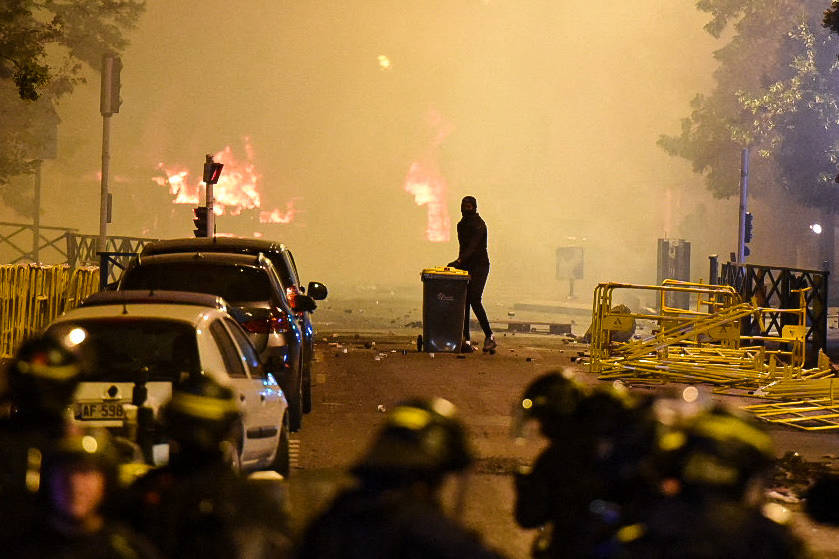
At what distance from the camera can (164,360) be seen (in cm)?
804

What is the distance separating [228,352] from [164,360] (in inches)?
15.5

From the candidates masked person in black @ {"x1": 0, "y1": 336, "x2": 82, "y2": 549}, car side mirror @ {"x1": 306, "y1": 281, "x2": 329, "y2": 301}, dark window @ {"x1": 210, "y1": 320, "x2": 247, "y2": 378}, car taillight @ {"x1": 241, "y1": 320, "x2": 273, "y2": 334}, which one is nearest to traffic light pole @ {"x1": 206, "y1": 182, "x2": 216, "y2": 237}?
car side mirror @ {"x1": 306, "y1": 281, "x2": 329, "y2": 301}

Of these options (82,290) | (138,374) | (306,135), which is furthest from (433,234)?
(138,374)

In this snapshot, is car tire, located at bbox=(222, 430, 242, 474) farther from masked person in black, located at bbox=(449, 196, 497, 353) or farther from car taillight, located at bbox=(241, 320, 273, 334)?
masked person in black, located at bbox=(449, 196, 497, 353)

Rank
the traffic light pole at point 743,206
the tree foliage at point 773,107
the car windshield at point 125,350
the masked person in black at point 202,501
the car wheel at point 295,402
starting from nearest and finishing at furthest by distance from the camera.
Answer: the masked person in black at point 202,501, the car windshield at point 125,350, the car wheel at point 295,402, the traffic light pole at point 743,206, the tree foliage at point 773,107

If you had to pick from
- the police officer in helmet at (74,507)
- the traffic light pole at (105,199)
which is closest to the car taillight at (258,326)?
the police officer in helmet at (74,507)

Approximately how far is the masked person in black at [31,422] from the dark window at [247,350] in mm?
3445

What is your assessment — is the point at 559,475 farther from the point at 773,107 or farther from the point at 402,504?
the point at 773,107

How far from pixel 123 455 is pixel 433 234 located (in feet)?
209

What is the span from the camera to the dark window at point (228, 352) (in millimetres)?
8055

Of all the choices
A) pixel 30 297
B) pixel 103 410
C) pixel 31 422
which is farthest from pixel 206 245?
pixel 31 422

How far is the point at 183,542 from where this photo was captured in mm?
3658

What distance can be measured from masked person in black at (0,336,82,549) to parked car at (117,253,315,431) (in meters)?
5.94

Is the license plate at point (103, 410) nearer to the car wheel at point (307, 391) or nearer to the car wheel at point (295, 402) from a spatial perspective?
the car wheel at point (295, 402)
